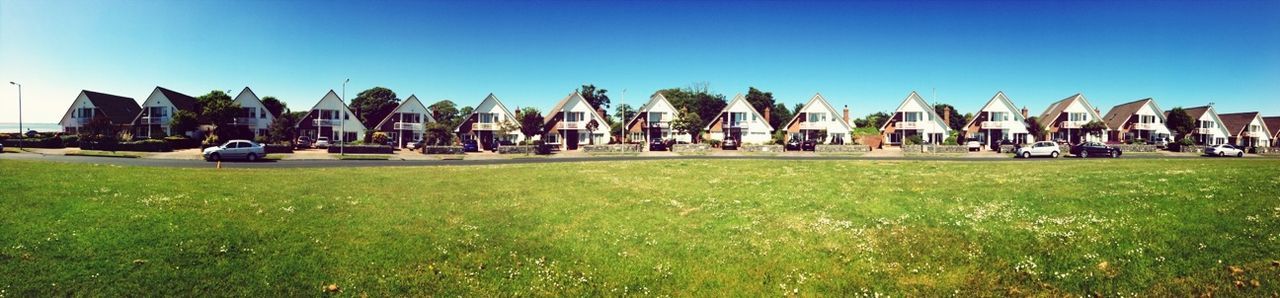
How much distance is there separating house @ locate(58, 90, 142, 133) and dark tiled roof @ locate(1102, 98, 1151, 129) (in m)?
156

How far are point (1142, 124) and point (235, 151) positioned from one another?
403 feet

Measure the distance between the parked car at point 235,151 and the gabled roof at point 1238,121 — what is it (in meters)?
138

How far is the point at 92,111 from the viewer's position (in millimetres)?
78500

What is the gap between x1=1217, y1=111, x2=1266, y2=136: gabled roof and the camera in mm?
88688

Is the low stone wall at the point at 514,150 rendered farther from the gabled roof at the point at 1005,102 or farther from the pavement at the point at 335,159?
the gabled roof at the point at 1005,102

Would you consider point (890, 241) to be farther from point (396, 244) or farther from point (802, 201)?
point (396, 244)

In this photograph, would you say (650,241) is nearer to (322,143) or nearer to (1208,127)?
(322,143)

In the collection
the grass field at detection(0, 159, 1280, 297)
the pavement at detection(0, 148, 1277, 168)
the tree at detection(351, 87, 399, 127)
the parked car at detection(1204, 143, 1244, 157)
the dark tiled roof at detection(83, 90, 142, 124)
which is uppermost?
the tree at detection(351, 87, 399, 127)

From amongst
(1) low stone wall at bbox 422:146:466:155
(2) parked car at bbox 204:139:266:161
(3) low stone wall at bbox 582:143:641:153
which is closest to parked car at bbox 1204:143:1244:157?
(3) low stone wall at bbox 582:143:641:153

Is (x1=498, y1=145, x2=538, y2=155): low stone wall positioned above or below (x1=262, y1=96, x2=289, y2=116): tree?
below

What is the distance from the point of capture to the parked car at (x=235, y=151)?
4344 cm

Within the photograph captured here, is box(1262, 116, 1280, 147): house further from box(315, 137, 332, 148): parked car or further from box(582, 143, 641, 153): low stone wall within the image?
box(315, 137, 332, 148): parked car

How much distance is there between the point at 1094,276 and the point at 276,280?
15461 millimetres

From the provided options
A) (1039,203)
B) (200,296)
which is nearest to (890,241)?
(1039,203)
